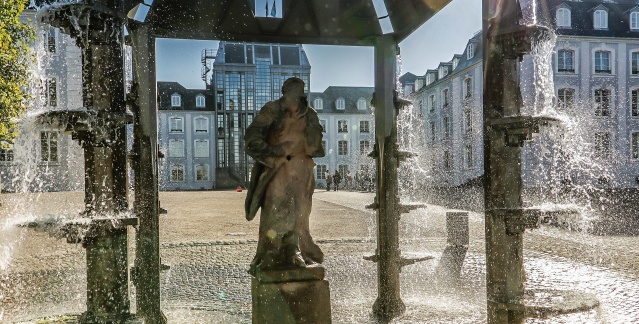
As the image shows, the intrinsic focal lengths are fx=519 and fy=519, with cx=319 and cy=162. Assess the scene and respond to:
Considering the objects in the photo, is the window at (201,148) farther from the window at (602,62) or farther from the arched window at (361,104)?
the window at (602,62)

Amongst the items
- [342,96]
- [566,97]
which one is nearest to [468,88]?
[566,97]

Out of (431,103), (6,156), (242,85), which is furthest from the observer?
(242,85)

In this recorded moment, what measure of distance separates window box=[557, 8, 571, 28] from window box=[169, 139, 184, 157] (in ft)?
134

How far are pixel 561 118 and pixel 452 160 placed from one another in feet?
128

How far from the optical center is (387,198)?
6.03 m

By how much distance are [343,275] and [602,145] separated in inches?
1381

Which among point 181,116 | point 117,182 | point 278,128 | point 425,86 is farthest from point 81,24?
point 181,116

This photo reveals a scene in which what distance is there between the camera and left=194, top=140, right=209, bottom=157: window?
60.1 metres

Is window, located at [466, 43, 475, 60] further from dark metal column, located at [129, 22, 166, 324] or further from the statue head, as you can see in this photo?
the statue head

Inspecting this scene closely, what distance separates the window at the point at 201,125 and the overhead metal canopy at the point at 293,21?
55578 millimetres

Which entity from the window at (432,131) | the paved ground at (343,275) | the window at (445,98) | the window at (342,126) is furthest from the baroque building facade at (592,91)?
the window at (342,126)

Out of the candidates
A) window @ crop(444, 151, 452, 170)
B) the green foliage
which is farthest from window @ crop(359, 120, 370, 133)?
the green foliage

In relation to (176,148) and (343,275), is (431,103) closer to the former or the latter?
(176,148)

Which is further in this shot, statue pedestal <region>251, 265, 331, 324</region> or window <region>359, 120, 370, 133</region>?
window <region>359, 120, 370, 133</region>
